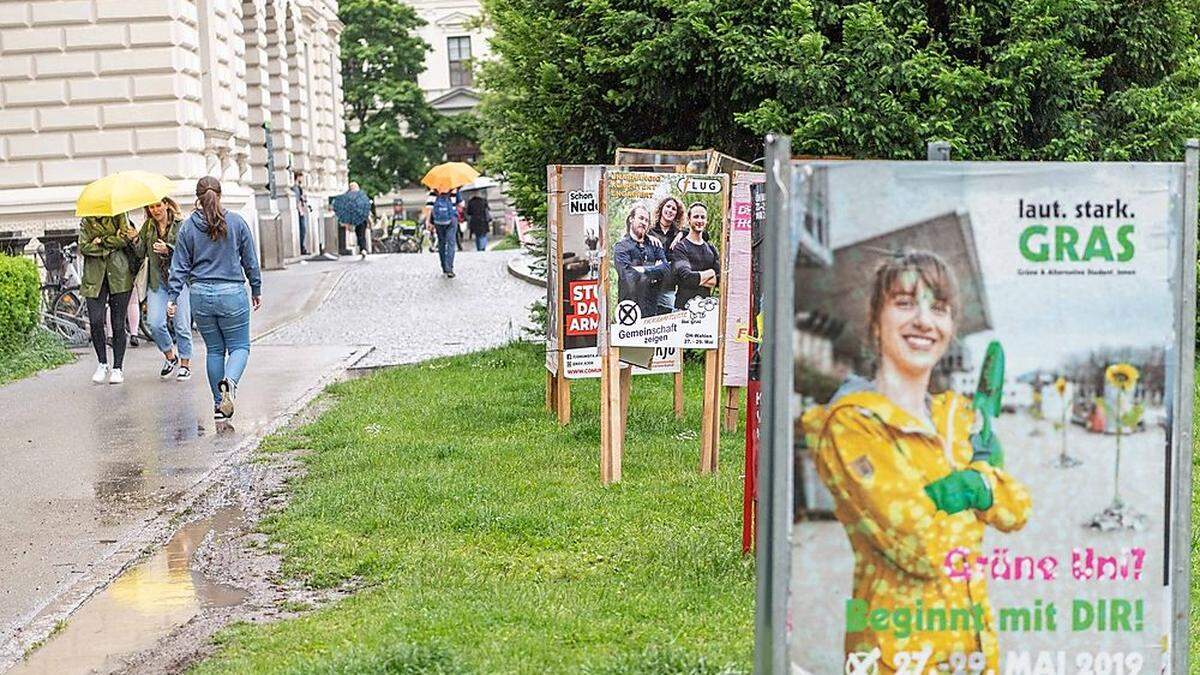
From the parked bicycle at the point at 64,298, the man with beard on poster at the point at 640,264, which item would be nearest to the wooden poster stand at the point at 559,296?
the man with beard on poster at the point at 640,264

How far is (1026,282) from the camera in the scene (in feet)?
13.7

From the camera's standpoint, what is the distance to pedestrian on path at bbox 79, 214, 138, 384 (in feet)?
48.5

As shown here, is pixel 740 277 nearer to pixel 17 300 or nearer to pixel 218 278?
pixel 218 278

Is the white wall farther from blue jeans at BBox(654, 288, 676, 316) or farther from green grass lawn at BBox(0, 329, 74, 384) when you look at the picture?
blue jeans at BBox(654, 288, 676, 316)

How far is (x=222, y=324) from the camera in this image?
12.3m

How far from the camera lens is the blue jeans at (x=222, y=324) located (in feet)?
40.0

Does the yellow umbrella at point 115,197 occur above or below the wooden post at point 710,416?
above

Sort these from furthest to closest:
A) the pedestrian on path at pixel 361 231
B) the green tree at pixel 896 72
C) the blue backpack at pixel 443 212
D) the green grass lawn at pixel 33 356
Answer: the pedestrian on path at pixel 361 231 < the blue backpack at pixel 443 212 < the green grass lawn at pixel 33 356 < the green tree at pixel 896 72

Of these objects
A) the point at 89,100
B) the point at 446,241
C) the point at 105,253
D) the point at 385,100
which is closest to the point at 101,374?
the point at 105,253

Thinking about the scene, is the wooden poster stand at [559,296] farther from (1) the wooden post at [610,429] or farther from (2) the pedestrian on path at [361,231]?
(2) the pedestrian on path at [361,231]

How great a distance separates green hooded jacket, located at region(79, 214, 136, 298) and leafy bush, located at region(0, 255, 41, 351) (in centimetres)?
199

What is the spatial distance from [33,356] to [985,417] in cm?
1410

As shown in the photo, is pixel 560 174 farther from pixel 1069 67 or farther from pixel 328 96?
pixel 328 96

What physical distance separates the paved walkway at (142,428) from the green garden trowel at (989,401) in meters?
3.81
